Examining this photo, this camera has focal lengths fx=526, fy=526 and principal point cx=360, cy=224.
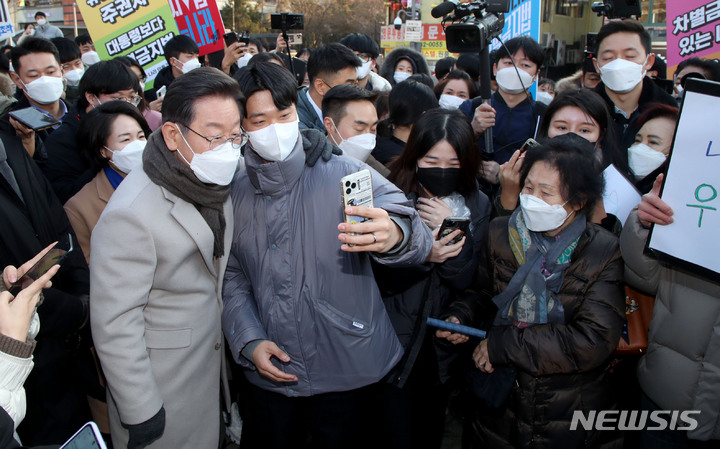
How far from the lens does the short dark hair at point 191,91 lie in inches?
74.8

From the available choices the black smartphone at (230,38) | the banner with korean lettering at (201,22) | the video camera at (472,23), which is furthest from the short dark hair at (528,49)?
the black smartphone at (230,38)

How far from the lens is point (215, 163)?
195 centimetres

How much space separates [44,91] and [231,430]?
3.03 meters

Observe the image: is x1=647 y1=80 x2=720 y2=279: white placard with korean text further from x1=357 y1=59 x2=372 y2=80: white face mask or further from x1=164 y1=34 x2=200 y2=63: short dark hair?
x1=164 y1=34 x2=200 y2=63: short dark hair

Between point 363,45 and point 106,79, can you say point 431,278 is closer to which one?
point 106,79

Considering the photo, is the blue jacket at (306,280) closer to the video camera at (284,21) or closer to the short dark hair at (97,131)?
the short dark hair at (97,131)

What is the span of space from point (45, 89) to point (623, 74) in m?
4.11

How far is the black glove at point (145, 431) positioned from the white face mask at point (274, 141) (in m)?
1.03

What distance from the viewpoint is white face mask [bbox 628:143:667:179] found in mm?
2684

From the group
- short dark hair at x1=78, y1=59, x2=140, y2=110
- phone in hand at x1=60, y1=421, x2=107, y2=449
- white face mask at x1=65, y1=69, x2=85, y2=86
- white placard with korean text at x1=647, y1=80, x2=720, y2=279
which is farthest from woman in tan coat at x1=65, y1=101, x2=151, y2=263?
white face mask at x1=65, y1=69, x2=85, y2=86

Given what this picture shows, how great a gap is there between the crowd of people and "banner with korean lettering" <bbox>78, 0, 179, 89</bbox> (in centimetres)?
337

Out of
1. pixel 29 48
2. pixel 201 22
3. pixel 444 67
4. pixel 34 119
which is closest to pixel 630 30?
pixel 34 119

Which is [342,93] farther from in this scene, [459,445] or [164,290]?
[459,445]

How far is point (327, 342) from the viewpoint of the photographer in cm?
205
